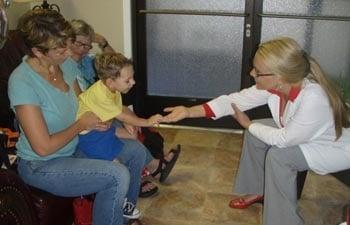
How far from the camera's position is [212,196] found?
262 centimetres

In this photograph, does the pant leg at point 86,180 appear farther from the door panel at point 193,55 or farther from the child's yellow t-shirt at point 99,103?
Answer: the door panel at point 193,55

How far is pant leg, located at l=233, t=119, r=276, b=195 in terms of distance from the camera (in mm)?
2303

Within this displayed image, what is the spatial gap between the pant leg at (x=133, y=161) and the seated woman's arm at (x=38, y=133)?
43 cm

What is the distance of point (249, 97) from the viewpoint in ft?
7.72

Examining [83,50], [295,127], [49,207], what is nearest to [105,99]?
[49,207]

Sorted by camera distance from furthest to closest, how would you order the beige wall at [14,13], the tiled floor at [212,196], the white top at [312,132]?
the beige wall at [14,13] → the tiled floor at [212,196] → the white top at [312,132]

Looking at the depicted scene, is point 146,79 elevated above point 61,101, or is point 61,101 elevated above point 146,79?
point 61,101

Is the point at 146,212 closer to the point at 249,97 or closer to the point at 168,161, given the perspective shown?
the point at 168,161

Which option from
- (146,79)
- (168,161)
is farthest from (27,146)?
(146,79)

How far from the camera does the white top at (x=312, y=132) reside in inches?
76.6

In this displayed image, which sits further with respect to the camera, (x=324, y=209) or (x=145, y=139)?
(x=145, y=139)

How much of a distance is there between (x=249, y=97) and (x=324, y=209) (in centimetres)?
79

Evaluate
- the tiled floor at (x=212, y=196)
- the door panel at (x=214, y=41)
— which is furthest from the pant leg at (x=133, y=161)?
the door panel at (x=214, y=41)

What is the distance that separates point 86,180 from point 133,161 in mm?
416
